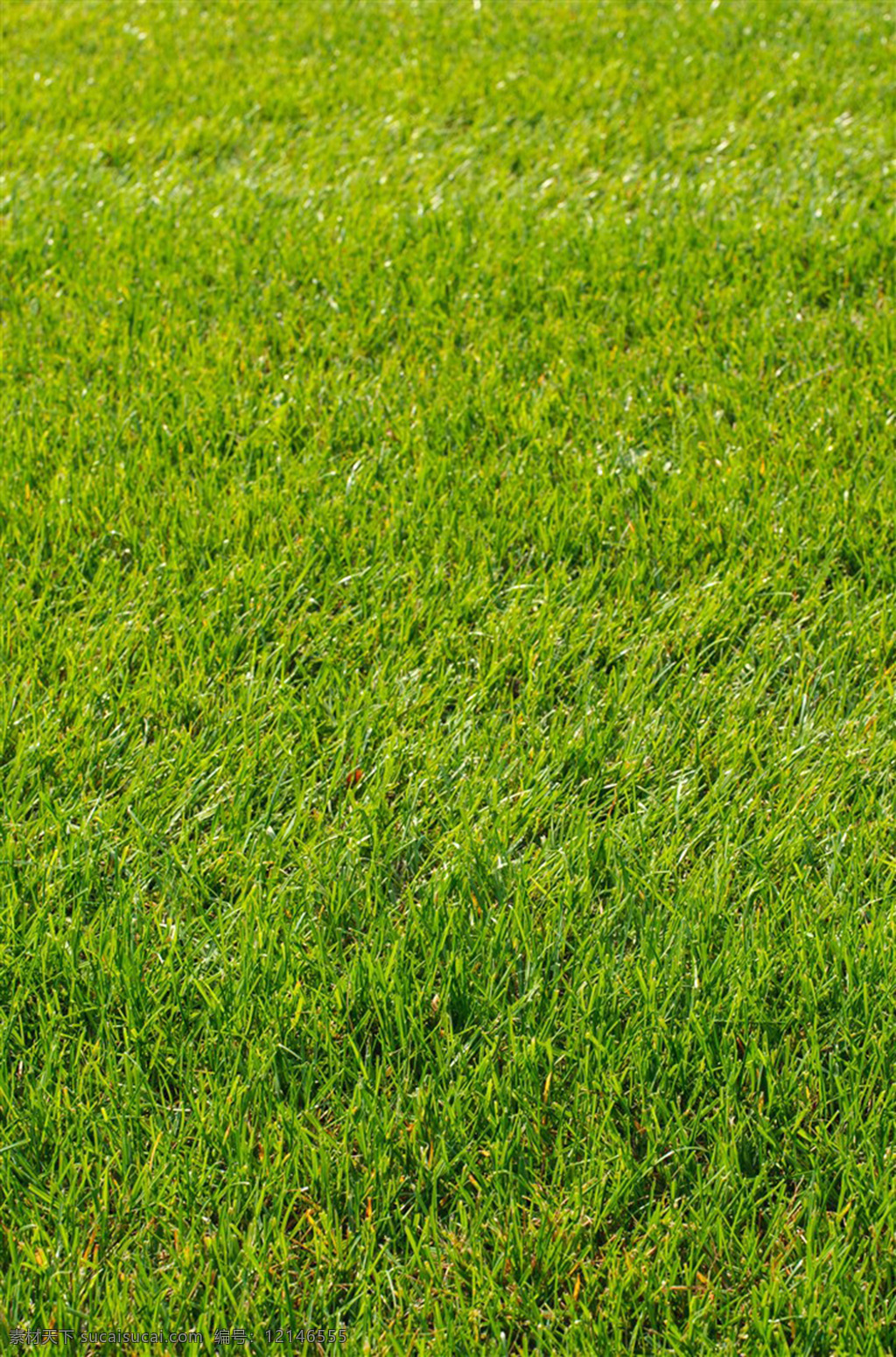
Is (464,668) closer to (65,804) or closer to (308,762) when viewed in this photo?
(308,762)

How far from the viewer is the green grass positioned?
1741 mm

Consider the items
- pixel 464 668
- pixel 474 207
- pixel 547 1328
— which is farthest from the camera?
pixel 474 207

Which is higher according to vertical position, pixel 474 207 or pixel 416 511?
pixel 474 207

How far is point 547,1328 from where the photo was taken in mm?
1638

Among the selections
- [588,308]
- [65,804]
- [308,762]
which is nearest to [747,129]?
[588,308]

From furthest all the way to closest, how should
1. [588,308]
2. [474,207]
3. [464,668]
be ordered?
[474,207], [588,308], [464,668]

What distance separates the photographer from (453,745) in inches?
96.5

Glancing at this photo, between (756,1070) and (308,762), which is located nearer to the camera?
(756,1070)

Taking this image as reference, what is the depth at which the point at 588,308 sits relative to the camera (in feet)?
12.5

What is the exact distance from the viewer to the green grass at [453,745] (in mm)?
1741

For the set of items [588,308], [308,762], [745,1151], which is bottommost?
[745,1151]

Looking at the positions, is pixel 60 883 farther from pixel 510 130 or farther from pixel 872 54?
pixel 872 54

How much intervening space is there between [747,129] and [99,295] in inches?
99.7

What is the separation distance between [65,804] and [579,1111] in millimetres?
1074
